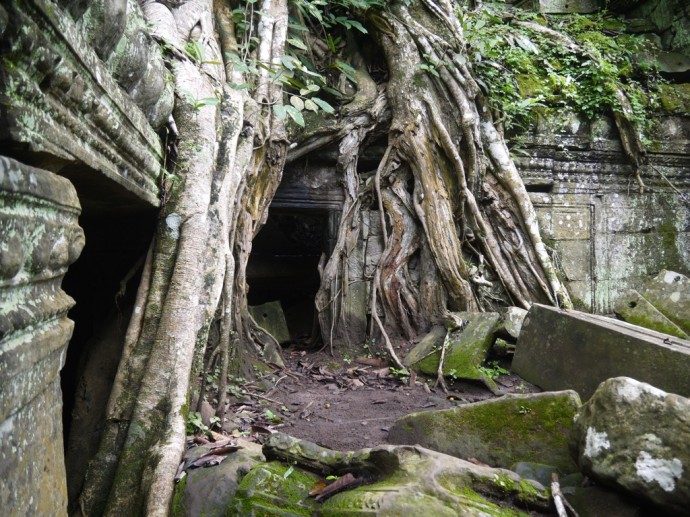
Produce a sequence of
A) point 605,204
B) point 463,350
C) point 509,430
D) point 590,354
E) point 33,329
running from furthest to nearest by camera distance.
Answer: point 605,204 → point 463,350 → point 590,354 → point 509,430 → point 33,329

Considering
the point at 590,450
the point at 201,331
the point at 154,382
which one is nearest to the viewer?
the point at 590,450

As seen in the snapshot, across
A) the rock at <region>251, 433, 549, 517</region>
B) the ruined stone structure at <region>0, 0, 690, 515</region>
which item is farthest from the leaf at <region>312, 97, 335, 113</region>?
the rock at <region>251, 433, 549, 517</region>

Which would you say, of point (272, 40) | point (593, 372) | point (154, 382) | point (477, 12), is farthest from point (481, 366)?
point (477, 12)

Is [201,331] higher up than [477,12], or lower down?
lower down

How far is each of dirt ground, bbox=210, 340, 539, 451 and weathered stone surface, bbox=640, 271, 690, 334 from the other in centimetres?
100

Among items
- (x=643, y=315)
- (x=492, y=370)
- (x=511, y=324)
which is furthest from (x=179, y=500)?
(x=643, y=315)

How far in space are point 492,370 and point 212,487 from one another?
7.56ft

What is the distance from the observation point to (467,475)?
1442 millimetres

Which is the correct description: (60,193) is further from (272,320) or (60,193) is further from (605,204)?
(605,204)

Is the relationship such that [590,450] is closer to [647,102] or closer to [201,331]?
[201,331]

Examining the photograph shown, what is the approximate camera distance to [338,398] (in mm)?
3256

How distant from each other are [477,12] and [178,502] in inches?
204

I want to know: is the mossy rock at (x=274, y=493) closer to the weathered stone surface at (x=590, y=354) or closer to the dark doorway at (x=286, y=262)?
the weathered stone surface at (x=590, y=354)

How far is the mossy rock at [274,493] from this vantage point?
58.4 inches
